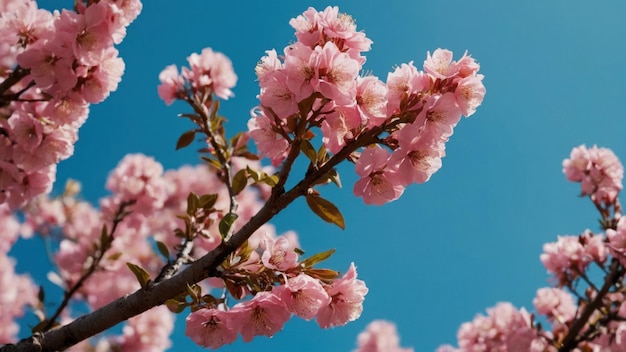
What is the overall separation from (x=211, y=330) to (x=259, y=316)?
0.63 ft

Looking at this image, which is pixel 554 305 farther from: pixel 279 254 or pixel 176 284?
pixel 176 284

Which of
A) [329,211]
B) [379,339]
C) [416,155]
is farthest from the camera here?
[379,339]

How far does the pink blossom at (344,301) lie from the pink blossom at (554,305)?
4254 mm

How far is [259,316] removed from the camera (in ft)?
5.83

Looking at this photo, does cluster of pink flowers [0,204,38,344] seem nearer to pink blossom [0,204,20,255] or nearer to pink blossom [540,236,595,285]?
pink blossom [0,204,20,255]

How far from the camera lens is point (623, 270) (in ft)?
14.3

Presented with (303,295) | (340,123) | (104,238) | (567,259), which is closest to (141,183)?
(104,238)

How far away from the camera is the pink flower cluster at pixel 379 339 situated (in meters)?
7.81

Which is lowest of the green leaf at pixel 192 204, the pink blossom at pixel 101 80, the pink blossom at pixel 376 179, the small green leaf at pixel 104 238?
the pink blossom at pixel 376 179

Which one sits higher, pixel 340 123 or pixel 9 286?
pixel 9 286

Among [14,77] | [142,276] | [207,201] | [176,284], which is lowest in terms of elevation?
[176,284]

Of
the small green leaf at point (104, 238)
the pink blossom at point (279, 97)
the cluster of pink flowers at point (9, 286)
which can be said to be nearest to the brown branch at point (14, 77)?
the small green leaf at point (104, 238)

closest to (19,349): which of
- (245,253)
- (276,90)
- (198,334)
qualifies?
(198,334)

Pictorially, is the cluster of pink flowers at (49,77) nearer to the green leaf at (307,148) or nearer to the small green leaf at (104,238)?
the small green leaf at (104,238)
